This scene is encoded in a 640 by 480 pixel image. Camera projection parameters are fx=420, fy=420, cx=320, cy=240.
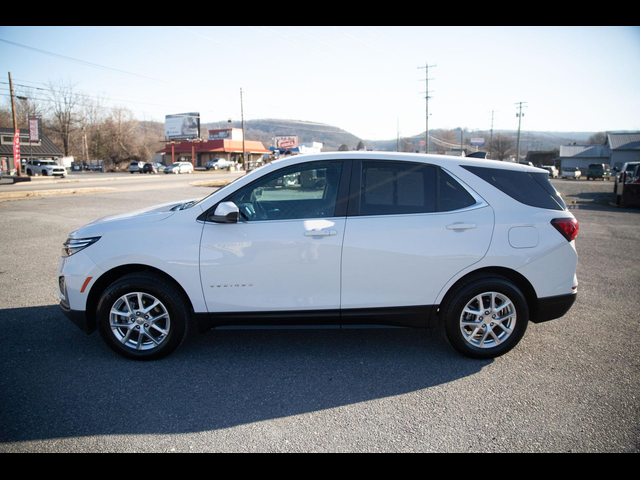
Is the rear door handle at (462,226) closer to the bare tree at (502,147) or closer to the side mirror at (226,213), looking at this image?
the side mirror at (226,213)

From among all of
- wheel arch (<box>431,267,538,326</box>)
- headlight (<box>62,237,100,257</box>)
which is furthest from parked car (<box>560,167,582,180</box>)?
headlight (<box>62,237,100,257</box>)

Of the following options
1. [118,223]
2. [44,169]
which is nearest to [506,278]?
[118,223]

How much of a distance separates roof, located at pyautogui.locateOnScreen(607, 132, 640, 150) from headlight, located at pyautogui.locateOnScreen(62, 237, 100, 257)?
89.2 m

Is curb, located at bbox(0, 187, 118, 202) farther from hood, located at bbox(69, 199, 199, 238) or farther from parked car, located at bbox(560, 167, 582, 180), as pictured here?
parked car, located at bbox(560, 167, 582, 180)

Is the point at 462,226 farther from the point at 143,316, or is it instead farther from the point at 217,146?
the point at 217,146

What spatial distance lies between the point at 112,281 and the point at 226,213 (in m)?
1.32

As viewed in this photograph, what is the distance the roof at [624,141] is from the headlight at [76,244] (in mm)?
89158

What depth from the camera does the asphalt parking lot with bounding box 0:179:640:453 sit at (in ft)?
9.09

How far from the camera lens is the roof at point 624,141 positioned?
72.6m
